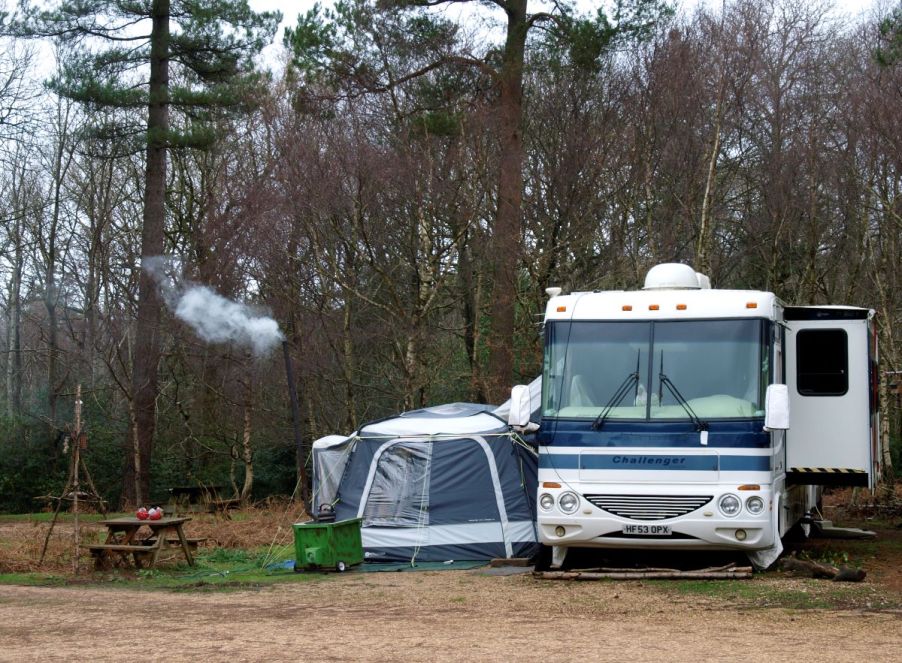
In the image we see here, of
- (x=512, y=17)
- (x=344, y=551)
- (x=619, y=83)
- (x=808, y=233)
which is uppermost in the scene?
(x=512, y=17)

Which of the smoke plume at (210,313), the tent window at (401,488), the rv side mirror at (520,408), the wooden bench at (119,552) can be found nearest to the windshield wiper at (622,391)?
the rv side mirror at (520,408)

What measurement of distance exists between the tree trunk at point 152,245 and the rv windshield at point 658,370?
47.2ft

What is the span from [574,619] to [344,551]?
14.5ft

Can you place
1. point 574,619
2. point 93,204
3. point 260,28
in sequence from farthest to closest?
point 93,204 < point 260,28 < point 574,619

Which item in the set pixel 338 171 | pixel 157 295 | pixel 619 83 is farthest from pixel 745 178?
pixel 157 295

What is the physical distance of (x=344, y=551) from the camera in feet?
40.4

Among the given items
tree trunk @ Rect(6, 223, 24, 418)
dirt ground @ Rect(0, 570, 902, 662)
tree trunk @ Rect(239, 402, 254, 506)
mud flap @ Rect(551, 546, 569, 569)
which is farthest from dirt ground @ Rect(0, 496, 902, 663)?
tree trunk @ Rect(6, 223, 24, 418)

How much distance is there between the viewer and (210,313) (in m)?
23.0

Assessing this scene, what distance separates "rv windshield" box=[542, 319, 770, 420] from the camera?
34.3 feet

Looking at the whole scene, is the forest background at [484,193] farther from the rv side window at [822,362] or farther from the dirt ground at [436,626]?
the dirt ground at [436,626]

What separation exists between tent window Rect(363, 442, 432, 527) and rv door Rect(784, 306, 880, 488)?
4202 mm

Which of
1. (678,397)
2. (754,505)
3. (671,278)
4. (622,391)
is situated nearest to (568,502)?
(622,391)

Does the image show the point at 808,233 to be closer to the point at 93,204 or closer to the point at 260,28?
the point at 260,28

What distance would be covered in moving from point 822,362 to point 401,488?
503 centimetres
